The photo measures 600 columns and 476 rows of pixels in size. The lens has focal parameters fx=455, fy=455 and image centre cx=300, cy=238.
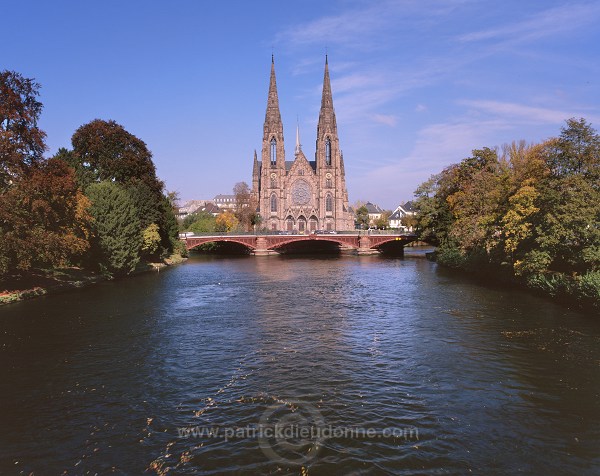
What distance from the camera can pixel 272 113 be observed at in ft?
493

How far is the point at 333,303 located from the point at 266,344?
46.9ft

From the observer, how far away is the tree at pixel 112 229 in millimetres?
51750

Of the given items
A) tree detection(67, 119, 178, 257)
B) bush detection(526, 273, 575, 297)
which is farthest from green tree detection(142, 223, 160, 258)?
bush detection(526, 273, 575, 297)

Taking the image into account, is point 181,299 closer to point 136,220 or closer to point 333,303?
point 333,303

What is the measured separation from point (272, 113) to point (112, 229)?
106m

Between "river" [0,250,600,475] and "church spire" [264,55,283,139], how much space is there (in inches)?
4769

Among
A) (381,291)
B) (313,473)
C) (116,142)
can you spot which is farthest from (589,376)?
(116,142)

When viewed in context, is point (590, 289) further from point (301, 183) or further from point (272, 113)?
point (272, 113)

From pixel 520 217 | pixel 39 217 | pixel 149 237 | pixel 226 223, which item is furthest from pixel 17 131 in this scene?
pixel 226 223

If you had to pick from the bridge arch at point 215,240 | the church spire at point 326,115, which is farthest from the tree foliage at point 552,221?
the church spire at point 326,115

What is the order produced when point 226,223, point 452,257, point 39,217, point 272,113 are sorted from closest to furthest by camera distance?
point 39,217, point 452,257, point 226,223, point 272,113

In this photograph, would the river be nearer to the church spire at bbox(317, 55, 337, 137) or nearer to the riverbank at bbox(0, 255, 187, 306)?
the riverbank at bbox(0, 255, 187, 306)

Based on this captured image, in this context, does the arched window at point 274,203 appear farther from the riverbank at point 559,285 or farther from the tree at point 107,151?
the riverbank at point 559,285

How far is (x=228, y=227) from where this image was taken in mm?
131250
